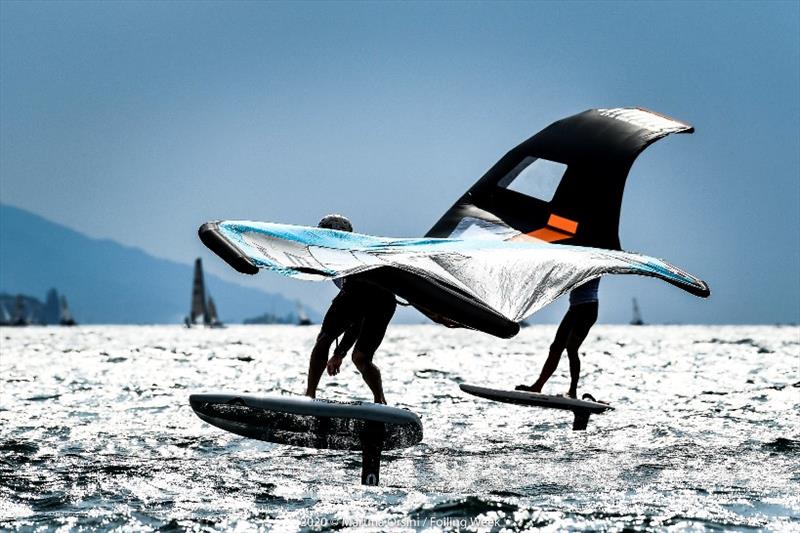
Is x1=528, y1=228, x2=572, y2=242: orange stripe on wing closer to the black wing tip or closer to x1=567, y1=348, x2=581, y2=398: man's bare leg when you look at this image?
x1=567, y1=348, x2=581, y2=398: man's bare leg

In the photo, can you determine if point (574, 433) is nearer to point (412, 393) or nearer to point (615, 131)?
point (615, 131)

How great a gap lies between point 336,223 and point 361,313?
0.99 m

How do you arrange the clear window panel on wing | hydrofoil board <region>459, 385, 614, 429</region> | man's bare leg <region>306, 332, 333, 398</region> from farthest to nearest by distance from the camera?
the clear window panel on wing
hydrofoil board <region>459, 385, 614, 429</region>
man's bare leg <region>306, 332, 333, 398</region>

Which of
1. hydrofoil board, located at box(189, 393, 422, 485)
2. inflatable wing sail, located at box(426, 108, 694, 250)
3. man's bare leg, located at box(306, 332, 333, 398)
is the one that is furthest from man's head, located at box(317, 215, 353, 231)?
inflatable wing sail, located at box(426, 108, 694, 250)

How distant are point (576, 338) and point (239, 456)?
4.27m

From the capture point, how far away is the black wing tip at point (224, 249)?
940 centimetres

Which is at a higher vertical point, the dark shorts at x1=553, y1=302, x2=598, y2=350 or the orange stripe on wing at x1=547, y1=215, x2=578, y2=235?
the orange stripe on wing at x1=547, y1=215, x2=578, y2=235

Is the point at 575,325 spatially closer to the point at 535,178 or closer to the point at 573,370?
the point at 573,370

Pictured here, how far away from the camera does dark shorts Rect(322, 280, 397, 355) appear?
11.7m

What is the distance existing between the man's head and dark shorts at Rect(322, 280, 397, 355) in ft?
2.00

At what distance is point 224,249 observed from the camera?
31.8ft

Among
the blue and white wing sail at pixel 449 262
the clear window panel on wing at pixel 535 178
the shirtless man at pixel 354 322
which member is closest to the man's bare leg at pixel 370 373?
the shirtless man at pixel 354 322

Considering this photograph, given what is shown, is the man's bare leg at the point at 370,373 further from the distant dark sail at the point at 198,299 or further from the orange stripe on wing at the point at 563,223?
the distant dark sail at the point at 198,299

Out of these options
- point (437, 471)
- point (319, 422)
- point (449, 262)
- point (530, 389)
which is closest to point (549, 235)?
point (530, 389)
